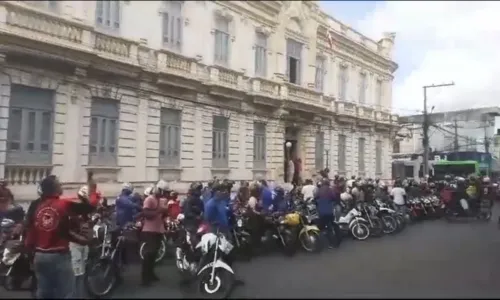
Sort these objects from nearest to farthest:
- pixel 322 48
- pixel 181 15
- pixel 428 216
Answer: pixel 181 15, pixel 322 48, pixel 428 216

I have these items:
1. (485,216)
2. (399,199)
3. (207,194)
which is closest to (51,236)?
(207,194)

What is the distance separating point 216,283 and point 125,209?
127cm

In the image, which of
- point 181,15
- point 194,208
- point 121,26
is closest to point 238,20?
point 181,15

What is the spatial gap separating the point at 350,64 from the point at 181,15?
9.51 feet

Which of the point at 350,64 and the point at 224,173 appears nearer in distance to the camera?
the point at 224,173

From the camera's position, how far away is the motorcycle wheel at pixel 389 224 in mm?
10547

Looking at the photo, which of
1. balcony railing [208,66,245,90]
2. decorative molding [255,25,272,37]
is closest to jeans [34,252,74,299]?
balcony railing [208,66,245,90]

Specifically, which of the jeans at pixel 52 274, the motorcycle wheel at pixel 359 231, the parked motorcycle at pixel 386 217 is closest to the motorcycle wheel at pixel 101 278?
the jeans at pixel 52 274

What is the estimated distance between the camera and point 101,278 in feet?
17.7

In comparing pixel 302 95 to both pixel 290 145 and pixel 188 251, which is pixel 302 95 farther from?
pixel 188 251

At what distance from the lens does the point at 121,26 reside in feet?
A: 13.1

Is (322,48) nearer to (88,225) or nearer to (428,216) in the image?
(88,225)

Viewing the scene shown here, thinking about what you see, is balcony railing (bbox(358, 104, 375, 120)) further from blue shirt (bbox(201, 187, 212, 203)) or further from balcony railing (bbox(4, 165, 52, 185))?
balcony railing (bbox(4, 165, 52, 185))

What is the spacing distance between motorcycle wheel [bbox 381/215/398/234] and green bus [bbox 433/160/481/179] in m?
2.67
